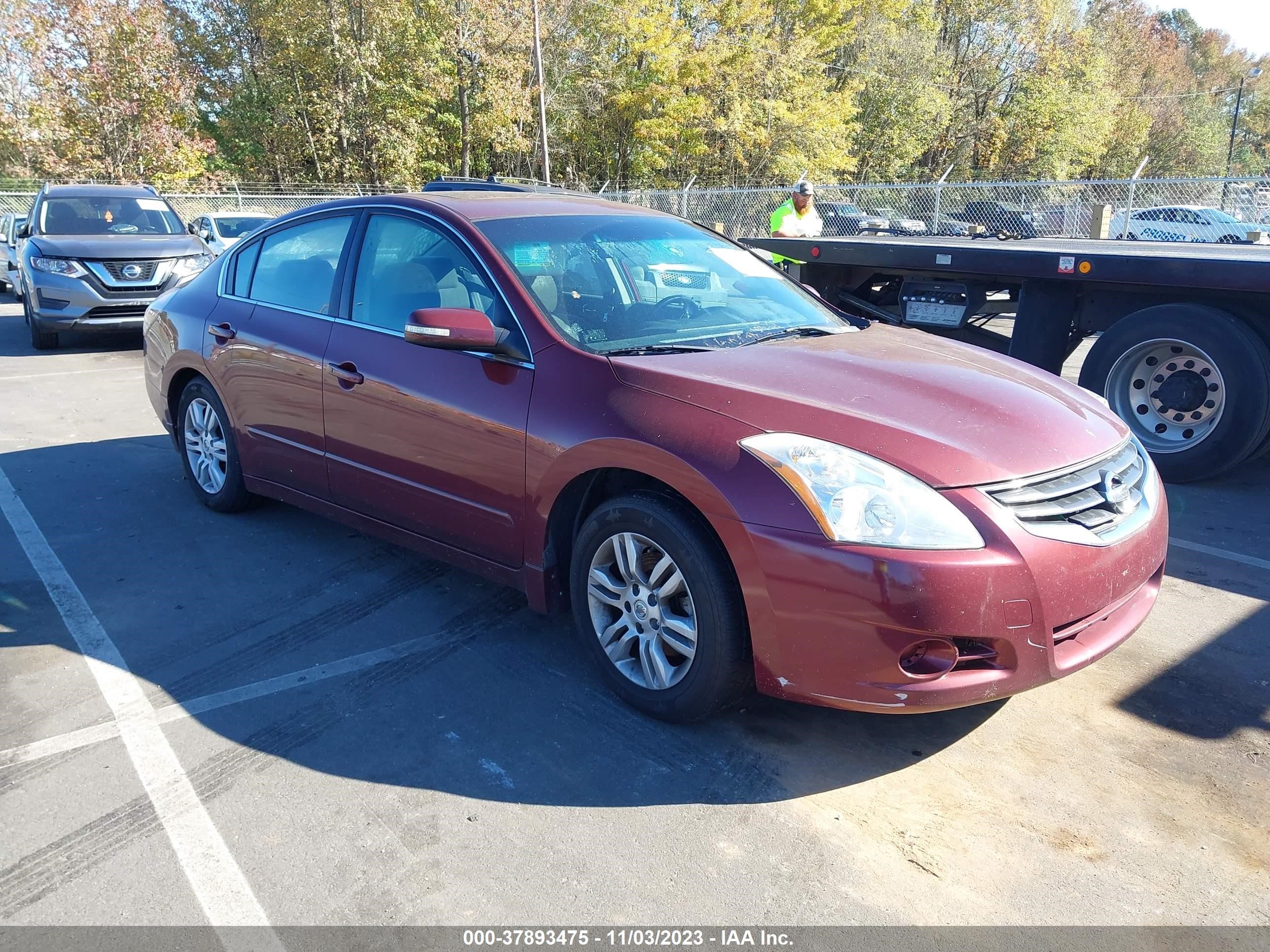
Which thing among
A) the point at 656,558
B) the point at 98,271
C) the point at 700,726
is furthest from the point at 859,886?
the point at 98,271

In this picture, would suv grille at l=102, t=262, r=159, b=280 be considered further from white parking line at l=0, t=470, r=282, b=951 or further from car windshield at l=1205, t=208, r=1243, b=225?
car windshield at l=1205, t=208, r=1243, b=225

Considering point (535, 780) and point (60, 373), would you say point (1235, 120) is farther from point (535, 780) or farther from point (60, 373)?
point (535, 780)

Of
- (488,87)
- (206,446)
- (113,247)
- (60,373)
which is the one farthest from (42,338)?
(488,87)

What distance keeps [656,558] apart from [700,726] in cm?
59

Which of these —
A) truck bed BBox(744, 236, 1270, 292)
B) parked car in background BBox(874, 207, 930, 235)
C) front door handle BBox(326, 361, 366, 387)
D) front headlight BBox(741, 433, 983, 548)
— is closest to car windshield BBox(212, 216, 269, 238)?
parked car in background BBox(874, 207, 930, 235)

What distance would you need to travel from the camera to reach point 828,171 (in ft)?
118

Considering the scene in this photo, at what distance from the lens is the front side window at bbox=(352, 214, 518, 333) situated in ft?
12.5

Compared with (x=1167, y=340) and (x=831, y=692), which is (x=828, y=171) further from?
(x=831, y=692)

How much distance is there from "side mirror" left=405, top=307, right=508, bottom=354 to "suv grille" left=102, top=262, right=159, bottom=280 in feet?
30.7

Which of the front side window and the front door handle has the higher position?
the front side window

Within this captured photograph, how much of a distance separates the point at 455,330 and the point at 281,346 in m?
1.48

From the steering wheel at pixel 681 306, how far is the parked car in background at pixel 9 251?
14.4 metres

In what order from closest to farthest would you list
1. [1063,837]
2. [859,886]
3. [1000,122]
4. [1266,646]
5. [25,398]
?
1. [859,886]
2. [1063,837]
3. [1266,646]
4. [25,398]
5. [1000,122]

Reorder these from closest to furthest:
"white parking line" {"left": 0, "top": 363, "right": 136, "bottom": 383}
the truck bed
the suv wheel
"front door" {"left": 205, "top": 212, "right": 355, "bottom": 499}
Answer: "front door" {"left": 205, "top": 212, "right": 355, "bottom": 499} < the truck bed < "white parking line" {"left": 0, "top": 363, "right": 136, "bottom": 383} < the suv wheel
